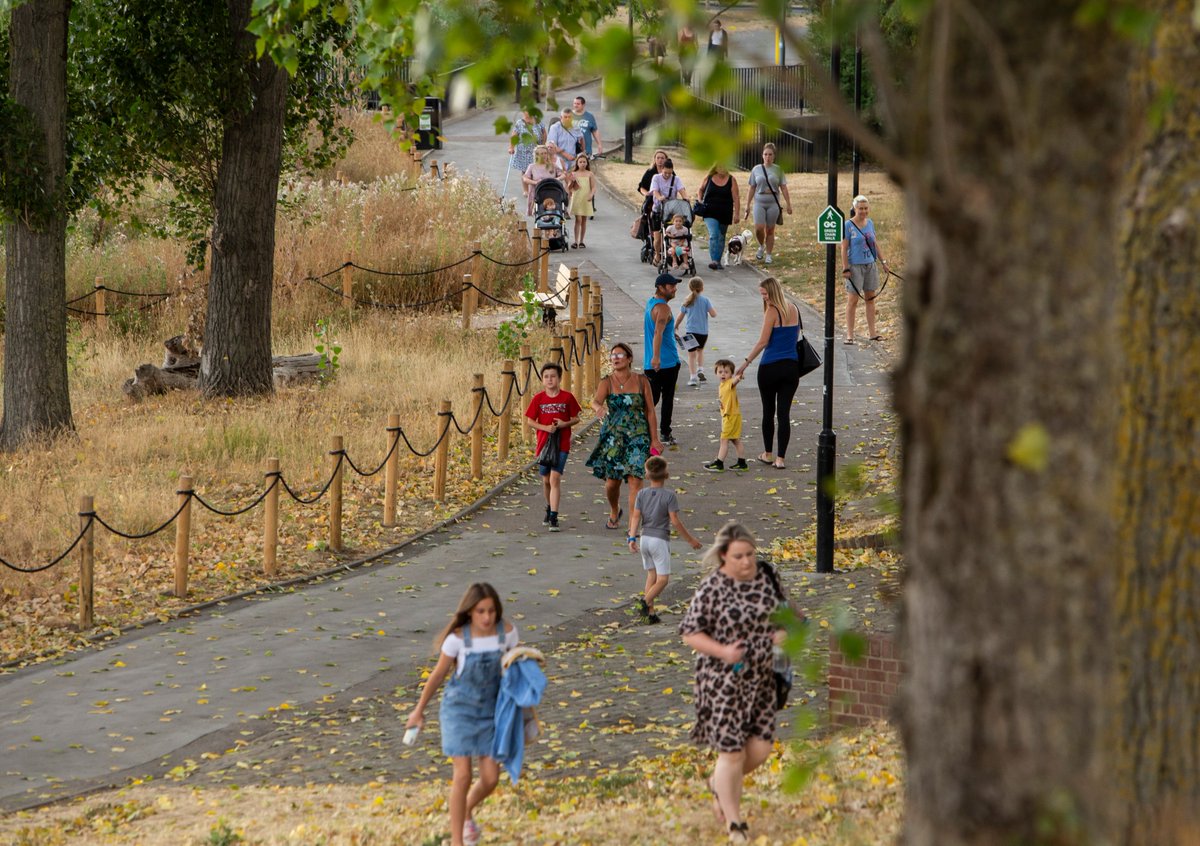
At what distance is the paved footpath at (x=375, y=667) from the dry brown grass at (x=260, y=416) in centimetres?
78

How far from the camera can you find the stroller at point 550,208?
28.3 m

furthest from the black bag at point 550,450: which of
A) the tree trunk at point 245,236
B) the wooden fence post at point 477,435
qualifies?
the tree trunk at point 245,236

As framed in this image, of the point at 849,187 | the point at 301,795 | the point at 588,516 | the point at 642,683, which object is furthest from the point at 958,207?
the point at 849,187

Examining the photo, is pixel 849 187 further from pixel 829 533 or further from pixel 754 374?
pixel 829 533

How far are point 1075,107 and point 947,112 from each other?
235 mm

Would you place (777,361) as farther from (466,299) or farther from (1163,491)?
(1163,491)

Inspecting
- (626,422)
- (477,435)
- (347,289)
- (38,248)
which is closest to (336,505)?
(626,422)

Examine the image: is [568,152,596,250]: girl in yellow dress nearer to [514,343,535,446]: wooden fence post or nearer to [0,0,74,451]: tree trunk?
[514,343,535,446]: wooden fence post

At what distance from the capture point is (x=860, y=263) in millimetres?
21828

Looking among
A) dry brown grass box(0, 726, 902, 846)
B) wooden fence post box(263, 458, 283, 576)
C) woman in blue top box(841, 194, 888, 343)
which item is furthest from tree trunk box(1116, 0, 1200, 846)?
woman in blue top box(841, 194, 888, 343)

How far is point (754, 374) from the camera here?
21531 mm

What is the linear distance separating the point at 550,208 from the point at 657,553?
17300mm

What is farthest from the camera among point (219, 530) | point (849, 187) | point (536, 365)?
point (849, 187)

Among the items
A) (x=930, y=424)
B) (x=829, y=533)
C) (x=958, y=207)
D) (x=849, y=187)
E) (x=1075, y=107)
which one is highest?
(x=849, y=187)
